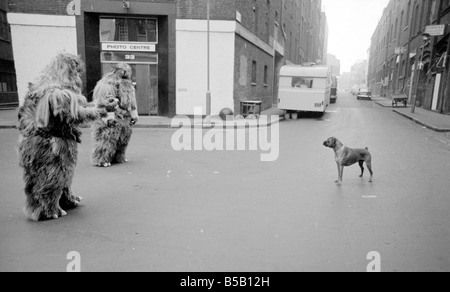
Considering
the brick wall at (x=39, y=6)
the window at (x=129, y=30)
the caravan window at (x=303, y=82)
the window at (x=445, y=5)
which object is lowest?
the caravan window at (x=303, y=82)

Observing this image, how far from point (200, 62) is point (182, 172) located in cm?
1046

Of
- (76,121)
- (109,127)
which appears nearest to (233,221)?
(76,121)

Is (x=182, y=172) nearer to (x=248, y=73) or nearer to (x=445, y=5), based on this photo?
(x=248, y=73)

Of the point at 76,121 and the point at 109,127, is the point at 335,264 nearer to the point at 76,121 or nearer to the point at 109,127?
the point at 76,121

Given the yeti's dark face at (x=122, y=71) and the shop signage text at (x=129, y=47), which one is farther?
the shop signage text at (x=129, y=47)

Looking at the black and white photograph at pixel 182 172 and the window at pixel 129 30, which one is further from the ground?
the window at pixel 129 30

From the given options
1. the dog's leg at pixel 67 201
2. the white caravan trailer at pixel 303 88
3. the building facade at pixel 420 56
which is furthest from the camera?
the building facade at pixel 420 56

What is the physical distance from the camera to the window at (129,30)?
1636 cm

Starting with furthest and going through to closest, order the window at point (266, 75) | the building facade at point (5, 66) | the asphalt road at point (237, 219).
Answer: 1. the window at point (266, 75)
2. the building facade at point (5, 66)
3. the asphalt road at point (237, 219)

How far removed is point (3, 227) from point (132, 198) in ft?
5.77

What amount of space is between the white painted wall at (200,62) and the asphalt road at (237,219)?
8779mm

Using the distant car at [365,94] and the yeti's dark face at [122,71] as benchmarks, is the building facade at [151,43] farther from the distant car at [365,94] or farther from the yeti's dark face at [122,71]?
the distant car at [365,94]

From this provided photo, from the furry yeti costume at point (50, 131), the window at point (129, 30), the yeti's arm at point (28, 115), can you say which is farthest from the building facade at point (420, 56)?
the yeti's arm at point (28, 115)

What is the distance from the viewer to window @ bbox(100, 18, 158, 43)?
16359mm
